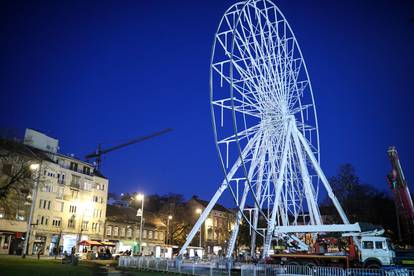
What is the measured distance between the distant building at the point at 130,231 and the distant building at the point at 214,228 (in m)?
13.0

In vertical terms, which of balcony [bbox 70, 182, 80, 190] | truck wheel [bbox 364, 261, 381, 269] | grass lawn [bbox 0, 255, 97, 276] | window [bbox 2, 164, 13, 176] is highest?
balcony [bbox 70, 182, 80, 190]

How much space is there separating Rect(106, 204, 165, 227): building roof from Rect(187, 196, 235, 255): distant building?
12.0 m

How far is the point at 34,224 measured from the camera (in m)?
60.7

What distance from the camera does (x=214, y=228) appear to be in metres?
104

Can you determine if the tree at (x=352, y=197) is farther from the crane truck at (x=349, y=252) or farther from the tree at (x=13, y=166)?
the tree at (x=13, y=166)

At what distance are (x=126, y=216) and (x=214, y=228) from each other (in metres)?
29.4

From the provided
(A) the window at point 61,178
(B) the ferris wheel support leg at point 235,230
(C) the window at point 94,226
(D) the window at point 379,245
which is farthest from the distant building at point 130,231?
(D) the window at point 379,245

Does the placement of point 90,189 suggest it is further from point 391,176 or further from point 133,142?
point 133,142

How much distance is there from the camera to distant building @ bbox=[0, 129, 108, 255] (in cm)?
5941

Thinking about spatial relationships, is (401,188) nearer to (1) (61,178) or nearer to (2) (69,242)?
(2) (69,242)

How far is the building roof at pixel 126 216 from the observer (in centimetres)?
7938

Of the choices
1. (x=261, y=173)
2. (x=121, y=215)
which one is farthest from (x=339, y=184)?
(x=121, y=215)

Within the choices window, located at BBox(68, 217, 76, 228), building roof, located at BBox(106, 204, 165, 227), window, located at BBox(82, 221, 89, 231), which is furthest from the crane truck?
building roof, located at BBox(106, 204, 165, 227)

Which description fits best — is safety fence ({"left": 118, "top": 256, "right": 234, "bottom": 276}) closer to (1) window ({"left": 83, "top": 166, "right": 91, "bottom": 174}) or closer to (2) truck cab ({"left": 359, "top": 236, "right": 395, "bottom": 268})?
(2) truck cab ({"left": 359, "top": 236, "right": 395, "bottom": 268})
